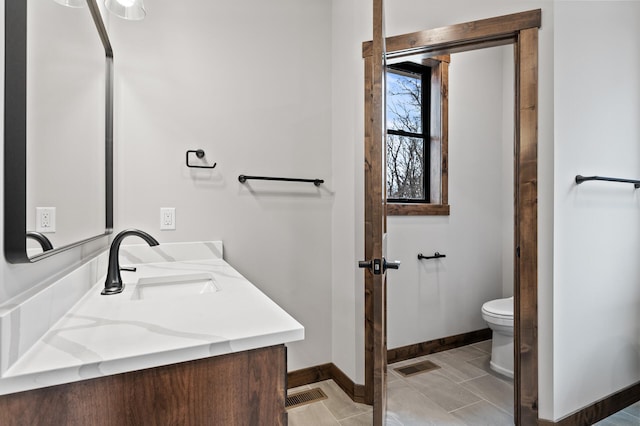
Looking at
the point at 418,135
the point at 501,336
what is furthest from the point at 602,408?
the point at 418,135

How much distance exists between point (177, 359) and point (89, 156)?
1030mm

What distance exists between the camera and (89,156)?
1.30 m

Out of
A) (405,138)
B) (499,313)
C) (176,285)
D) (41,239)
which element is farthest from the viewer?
(405,138)

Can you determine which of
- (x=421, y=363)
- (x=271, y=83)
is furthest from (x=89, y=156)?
(x=421, y=363)

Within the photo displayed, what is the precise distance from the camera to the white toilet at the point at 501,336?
2.21 m

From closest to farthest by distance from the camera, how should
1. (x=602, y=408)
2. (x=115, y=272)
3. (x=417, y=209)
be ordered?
(x=115, y=272) → (x=602, y=408) → (x=417, y=209)

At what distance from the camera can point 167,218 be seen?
1.81 meters

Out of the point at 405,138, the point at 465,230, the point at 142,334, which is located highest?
the point at 405,138

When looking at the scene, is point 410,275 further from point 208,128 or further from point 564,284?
point 208,128

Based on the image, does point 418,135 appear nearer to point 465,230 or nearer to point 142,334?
point 465,230

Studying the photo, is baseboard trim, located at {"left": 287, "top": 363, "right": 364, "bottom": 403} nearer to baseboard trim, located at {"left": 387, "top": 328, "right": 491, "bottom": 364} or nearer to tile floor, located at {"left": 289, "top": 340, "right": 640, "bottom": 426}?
tile floor, located at {"left": 289, "top": 340, "right": 640, "bottom": 426}

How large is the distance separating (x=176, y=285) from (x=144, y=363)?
33.3 inches

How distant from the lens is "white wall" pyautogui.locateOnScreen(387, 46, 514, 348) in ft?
8.37

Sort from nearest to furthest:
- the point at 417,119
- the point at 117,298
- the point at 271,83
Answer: the point at 117,298 < the point at 271,83 < the point at 417,119
